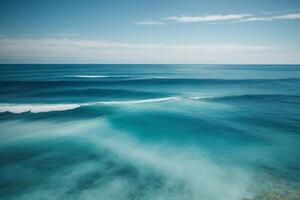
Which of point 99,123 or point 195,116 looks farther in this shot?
point 195,116

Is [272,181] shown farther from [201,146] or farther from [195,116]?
[195,116]

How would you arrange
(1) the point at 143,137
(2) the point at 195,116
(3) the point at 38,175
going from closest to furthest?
(3) the point at 38,175 → (1) the point at 143,137 → (2) the point at 195,116

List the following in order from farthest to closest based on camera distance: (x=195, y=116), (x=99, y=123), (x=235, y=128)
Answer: (x=195, y=116), (x=99, y=123), (x=235, y=128)

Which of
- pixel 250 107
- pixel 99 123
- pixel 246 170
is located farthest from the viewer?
pixel 250 107

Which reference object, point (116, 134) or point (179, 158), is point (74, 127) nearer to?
point (116, 134)

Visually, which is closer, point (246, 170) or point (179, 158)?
point (246, 170)

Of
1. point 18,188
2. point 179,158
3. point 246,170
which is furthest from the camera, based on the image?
point 179,158

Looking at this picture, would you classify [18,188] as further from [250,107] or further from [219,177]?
[250,107]

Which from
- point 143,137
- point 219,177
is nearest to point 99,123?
point 143,137

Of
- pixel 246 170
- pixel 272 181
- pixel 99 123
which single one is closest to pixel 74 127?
pixel 99 123
